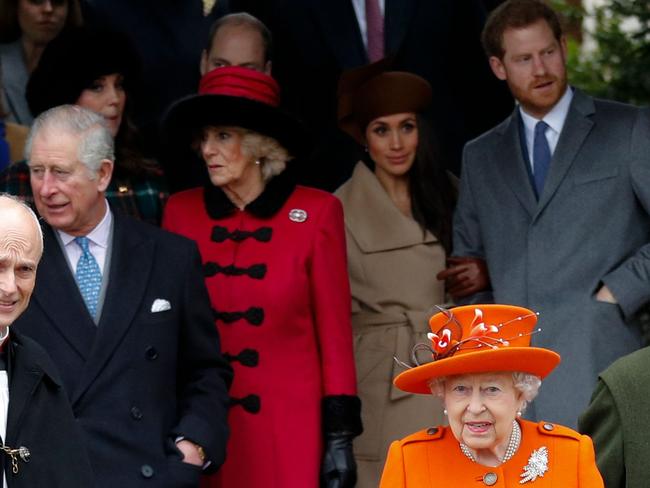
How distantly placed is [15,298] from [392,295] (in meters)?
2.72

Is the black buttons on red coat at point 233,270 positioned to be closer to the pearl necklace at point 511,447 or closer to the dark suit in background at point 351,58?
the dark suit in background at point 351,58

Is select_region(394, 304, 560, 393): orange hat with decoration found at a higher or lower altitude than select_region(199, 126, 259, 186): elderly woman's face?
lower

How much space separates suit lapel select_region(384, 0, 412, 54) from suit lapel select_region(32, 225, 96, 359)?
88.5 inches

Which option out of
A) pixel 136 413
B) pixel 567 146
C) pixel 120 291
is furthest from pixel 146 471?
pixel 567 146

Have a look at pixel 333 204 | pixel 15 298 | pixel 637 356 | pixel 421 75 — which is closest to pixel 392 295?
pixel 333 204

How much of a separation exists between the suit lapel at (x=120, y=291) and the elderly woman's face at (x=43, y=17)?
5.71 feet

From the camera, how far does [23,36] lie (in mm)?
8484

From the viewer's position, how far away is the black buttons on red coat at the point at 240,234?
733cm

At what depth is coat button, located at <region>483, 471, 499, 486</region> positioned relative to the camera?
17.8 feet

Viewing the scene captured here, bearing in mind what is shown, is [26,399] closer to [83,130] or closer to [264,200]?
[83,130]

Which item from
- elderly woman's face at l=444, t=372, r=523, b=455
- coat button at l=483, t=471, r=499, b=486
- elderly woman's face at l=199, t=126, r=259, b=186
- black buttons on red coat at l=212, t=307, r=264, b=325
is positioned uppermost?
elderly woman's face at l=199, t=126, r=259, b=186

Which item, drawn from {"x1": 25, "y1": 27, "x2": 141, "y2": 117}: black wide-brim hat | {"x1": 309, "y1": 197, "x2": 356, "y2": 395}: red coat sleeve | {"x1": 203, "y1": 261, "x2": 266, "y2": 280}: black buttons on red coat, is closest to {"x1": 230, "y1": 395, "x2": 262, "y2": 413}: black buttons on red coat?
{"x1": 309, "y1": 197, "x2": 356, "y2": 395}: red coat sleeve

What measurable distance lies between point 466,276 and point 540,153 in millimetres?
589

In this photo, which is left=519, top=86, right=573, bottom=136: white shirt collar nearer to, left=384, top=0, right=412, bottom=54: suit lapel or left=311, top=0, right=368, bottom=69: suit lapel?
left=384, top=0, right=412, bottom=54: suit lapel
